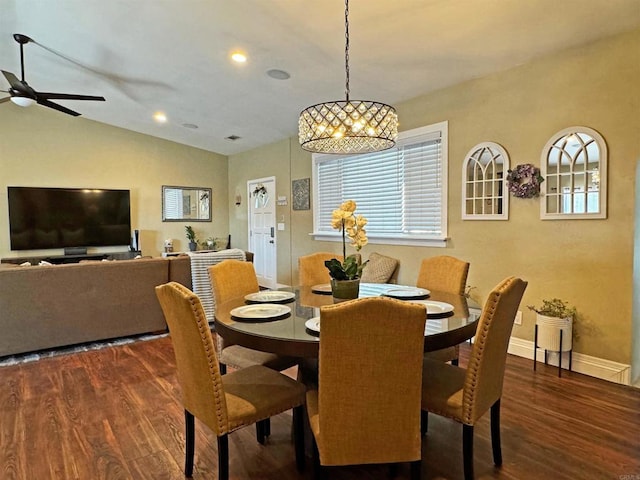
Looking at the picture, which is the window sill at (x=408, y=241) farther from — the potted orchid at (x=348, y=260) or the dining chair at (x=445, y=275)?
the potted orchid at (x=348, y=260)

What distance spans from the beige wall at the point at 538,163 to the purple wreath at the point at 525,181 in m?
0.07

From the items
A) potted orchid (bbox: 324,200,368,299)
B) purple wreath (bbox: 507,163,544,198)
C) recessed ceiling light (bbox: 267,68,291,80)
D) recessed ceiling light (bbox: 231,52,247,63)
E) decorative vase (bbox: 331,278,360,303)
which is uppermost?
recessed ceiling light (bbox: 231,52,247,63)

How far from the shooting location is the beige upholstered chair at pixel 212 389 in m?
1.63

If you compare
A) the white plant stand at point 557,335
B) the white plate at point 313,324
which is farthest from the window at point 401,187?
the white plate at point 313,324

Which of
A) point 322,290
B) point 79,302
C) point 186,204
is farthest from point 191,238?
point 322,290

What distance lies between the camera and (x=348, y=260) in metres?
2.26

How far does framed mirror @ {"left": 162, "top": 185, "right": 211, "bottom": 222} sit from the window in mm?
3387

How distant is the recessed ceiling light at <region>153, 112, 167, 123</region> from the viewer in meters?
6.02

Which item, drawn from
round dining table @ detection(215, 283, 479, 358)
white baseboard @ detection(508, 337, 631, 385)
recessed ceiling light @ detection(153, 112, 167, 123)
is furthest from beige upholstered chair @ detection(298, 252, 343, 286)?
recessed ceiling light @ detection(153, 112, 167, 123)

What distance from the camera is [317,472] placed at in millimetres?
1689

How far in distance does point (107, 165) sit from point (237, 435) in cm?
616

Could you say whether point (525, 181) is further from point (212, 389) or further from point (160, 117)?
point (160, 117)

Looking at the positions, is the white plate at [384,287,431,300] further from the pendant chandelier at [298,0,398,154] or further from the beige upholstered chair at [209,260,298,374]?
the pendant chandelier at [298,0,398,154]

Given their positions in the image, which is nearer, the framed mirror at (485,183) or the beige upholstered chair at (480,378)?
the beige upholstered chair at (480,378)
